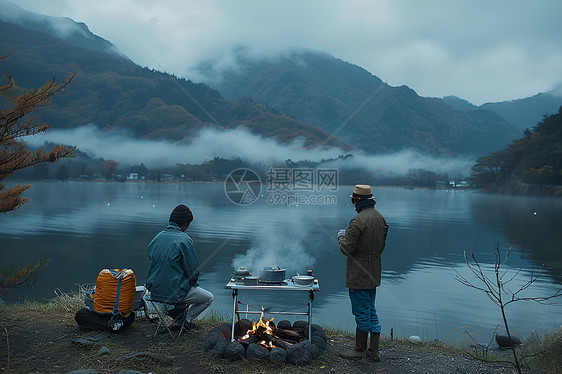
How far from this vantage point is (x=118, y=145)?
170 metres

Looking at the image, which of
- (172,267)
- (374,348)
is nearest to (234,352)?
(172,267)

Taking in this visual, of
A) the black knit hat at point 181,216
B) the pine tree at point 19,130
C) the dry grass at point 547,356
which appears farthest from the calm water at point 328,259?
the black knit hat at point 181,216

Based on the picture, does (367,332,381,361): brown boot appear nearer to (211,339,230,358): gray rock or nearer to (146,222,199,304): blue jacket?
(211,339,230,358): gray rock

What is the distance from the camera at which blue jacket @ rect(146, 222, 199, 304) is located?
5.25m

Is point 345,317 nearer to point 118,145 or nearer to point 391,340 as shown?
point 391,340

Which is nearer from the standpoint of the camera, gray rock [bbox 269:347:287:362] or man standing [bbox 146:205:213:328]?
gray rock [bbox 269:347:287:362]

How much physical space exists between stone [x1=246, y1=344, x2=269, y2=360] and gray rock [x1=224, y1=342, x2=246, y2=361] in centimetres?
8

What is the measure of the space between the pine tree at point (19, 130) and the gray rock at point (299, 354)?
12.7 ft

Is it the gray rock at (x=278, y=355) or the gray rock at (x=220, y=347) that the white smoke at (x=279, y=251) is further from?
the gray rock at (x=278, y=355)

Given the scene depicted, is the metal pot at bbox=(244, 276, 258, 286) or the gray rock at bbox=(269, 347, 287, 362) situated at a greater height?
the metal pot at bbox=(244, 276, 258, 286)

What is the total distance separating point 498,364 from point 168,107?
17287cm

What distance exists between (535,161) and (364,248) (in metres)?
89.4

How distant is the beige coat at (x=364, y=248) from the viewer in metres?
4.90

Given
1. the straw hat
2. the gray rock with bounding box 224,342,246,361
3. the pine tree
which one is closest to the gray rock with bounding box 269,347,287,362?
the gray rock with bounding box 224,342,246,361
